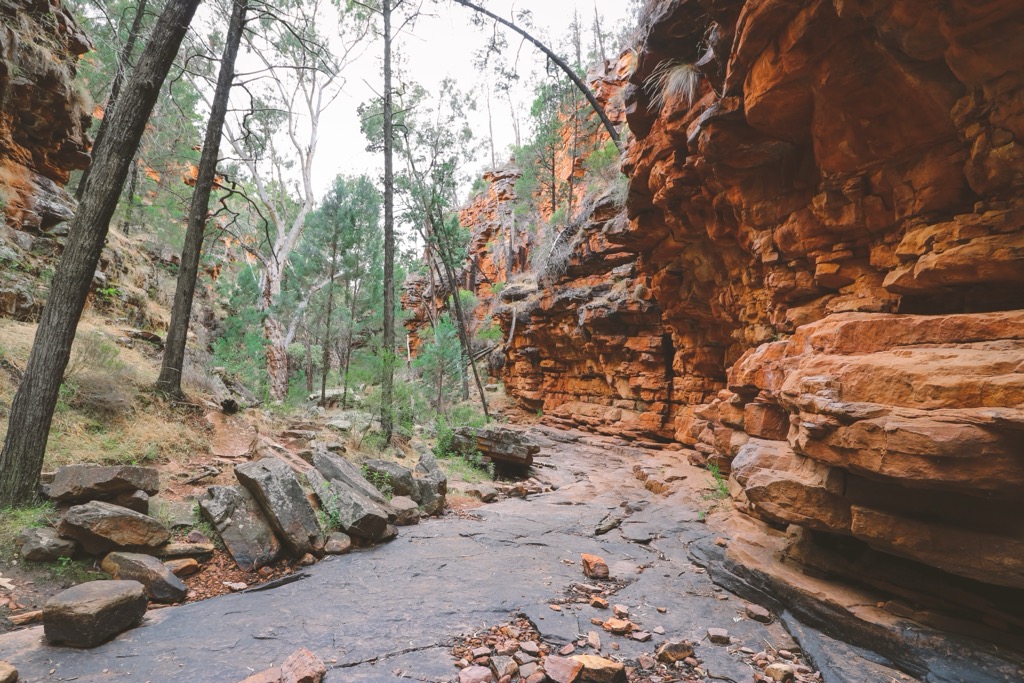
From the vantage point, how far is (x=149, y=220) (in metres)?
18.2

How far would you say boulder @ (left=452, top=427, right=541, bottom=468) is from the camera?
33.3 feet

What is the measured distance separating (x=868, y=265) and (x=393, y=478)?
7.43 meters

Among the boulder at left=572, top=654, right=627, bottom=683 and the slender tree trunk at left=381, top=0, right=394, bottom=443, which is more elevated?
the slender tree trunk at left=381, top=0, right=394, bottom=443

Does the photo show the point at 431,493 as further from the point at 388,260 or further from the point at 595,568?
the point at 388,260

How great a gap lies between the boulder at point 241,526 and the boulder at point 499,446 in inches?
248

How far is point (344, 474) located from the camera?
580cm

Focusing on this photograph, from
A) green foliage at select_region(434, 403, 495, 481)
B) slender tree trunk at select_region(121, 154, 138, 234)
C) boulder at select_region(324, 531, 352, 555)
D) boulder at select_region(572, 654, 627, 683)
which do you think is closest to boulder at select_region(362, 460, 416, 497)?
boulder at select_region(324, 531, 352, 555)

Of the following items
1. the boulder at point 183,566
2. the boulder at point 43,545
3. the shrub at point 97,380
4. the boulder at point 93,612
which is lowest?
the boulder at point 183,566

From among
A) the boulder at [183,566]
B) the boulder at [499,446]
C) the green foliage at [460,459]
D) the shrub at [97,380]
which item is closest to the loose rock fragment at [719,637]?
the boulder at [183,566]

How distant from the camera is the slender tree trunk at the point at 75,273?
3904mm

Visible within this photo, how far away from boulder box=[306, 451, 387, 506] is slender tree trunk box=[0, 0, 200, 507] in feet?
8.86

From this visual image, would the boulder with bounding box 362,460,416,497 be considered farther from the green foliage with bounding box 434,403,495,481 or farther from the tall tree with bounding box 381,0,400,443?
the tall tree with bounding box 381,0,400,443

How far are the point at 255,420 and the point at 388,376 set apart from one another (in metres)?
2.91

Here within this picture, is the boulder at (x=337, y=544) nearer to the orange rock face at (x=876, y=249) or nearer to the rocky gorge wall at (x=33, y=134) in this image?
the orange rock face at (x=876, y=249)
